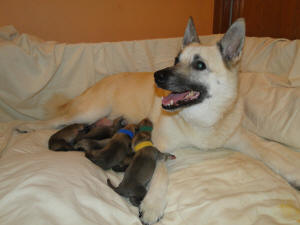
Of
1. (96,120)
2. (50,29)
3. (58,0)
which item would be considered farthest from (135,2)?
(96,120)

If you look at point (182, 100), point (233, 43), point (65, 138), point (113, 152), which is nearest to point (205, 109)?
point (182, 100)

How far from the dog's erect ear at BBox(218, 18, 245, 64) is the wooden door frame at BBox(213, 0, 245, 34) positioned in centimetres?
211

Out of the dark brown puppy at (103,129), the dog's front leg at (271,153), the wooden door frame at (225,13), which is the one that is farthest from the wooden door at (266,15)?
the dark brown puppy at (103,129)

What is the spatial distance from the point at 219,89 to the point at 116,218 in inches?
41.7

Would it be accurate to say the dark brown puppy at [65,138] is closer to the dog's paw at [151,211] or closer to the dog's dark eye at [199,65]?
the dog's paw at [151,211]

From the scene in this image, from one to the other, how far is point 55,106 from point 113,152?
3.78 ft

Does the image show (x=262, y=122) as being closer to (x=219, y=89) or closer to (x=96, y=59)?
(x=219, y=89)

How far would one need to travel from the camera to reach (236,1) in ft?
10.6

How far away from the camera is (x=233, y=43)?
1500 millimetres

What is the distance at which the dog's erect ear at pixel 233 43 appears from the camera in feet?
4.76

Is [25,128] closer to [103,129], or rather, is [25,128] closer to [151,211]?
[103,129]

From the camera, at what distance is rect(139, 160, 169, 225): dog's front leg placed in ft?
3.77

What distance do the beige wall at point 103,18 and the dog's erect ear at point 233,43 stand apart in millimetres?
2394

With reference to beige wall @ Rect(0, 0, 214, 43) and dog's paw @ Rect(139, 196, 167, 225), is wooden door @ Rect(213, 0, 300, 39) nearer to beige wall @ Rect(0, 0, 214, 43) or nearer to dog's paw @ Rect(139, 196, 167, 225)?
beige wall @ Rect(0, 0, 214, 43)
